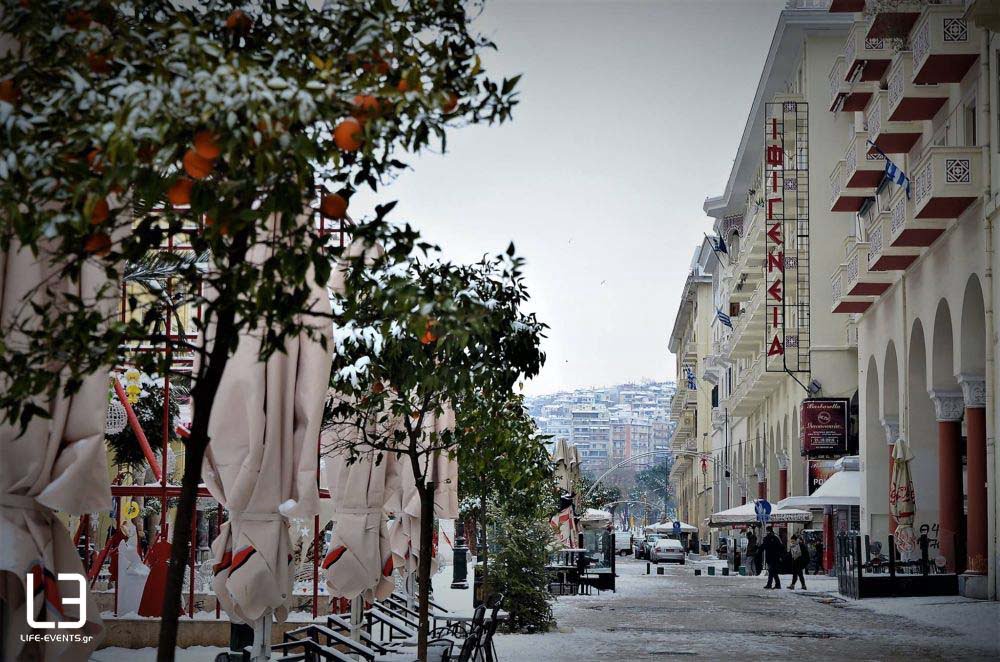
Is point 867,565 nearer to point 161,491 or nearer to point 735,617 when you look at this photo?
point 735,617

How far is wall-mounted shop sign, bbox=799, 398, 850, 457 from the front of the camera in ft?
145

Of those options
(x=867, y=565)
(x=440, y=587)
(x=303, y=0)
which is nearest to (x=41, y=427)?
(x=303, y=0)

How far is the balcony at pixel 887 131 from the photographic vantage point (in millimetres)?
29578

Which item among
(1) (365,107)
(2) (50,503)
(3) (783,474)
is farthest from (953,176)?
(3) (783,474)

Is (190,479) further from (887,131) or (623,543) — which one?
(623,543)

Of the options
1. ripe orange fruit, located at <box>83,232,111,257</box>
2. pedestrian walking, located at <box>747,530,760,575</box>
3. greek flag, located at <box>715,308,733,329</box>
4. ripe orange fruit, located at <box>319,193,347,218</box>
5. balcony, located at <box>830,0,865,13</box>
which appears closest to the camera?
ripe orange fruit, located at <box>83,232,111,257</box>

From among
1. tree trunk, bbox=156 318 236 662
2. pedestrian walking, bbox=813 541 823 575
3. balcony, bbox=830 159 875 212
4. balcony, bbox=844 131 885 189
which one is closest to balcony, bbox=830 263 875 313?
balcony, bbox=830 159 875 212

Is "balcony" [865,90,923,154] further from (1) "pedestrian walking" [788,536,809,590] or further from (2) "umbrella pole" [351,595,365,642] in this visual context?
(2) "umbrella pole" [351,595,365,642]

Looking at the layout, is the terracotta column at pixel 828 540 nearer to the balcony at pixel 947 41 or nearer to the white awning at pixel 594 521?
the white awning at pixel 594 521

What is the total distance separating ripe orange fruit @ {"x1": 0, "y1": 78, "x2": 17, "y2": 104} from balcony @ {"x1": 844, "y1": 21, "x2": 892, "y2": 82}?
91.5ft

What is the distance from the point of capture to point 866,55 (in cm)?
3102

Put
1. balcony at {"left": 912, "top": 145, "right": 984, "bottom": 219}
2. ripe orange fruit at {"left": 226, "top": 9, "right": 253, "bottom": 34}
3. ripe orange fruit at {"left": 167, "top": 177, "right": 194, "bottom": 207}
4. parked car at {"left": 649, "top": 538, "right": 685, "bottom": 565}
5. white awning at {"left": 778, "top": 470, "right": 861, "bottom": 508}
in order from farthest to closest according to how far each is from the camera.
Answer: parked car at {"left": 649, "top": 538, "right": 685, "bottom": 565}, white awning at {"left": 778, "top": 470, "right": 861, "bottom": 508}, balcony at {"left": 912, "top": 145, "right": 984, "bottom": 219}, ripe orange fruit at {"left": 226, "top": 9, "right": 253, "bottom": 34}, ripe orange fruit at {"left": 167, "top": 177, "right": 194, "bottom": 207}

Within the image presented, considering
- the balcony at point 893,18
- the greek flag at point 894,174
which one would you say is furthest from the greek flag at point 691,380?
the balcony at point 893,18

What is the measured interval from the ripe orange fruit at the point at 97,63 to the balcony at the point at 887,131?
87.2 ft
